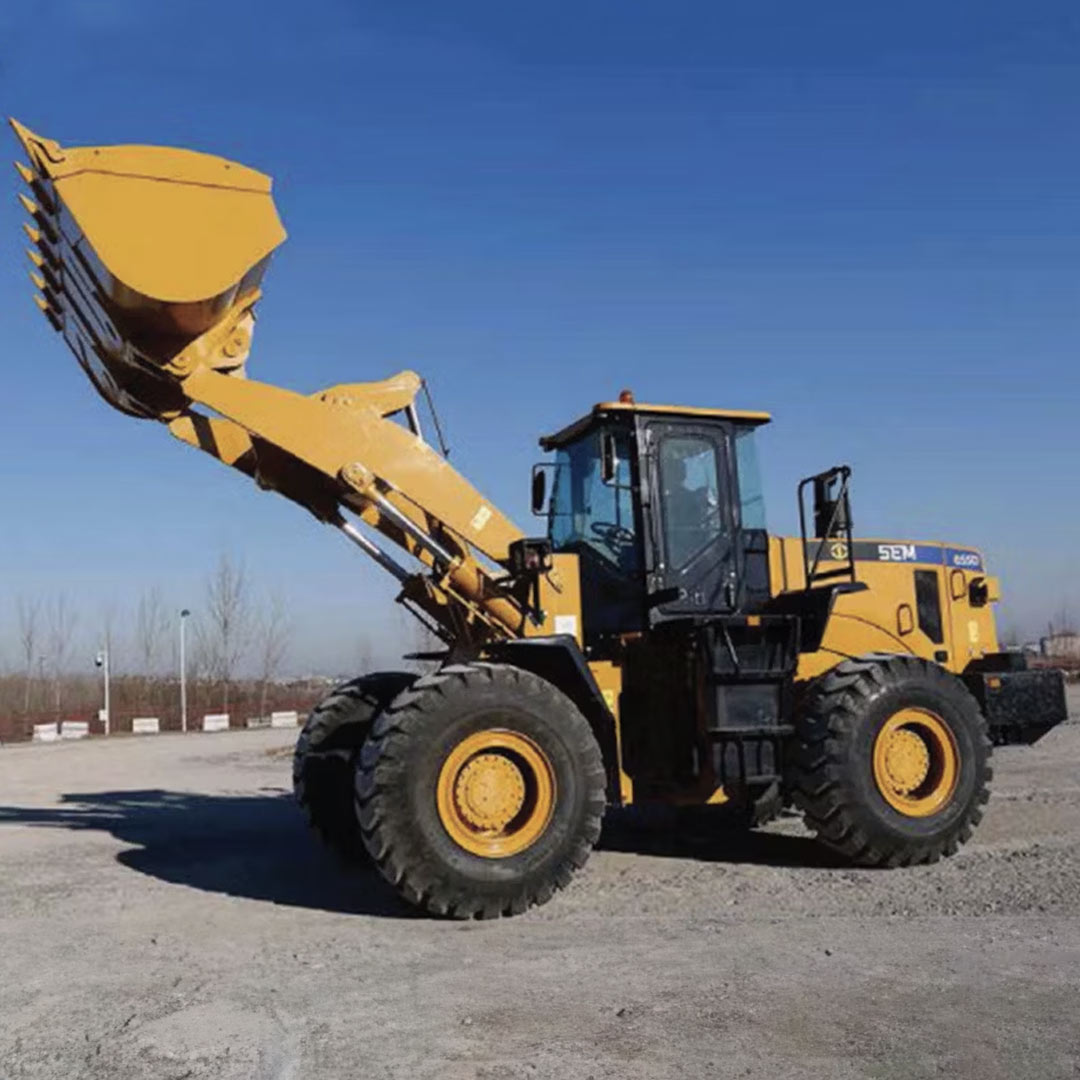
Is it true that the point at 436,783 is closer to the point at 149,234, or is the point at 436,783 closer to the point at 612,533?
the point at 612,533

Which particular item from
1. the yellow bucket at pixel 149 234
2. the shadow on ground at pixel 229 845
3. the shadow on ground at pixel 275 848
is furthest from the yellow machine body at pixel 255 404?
the shadow on ground at pixel 229 845

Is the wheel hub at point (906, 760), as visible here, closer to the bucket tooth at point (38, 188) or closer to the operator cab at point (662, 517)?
the operator cab at point (662, 517)

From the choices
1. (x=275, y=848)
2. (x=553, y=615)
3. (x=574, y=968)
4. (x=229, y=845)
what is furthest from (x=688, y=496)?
(x=229, y=845)

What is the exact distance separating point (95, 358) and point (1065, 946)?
7.04m

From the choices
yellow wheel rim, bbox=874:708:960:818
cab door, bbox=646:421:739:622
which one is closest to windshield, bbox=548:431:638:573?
cab door, bbox=646:421:739:622

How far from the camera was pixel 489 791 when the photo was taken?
7621 millimetres

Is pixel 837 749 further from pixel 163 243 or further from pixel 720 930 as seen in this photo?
pixel 163 243

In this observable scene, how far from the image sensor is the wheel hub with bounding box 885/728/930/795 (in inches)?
348

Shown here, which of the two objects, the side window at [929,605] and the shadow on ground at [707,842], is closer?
the shadow on ground at [707,842]

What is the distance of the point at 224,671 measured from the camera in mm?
59312

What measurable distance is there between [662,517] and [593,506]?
628 mm

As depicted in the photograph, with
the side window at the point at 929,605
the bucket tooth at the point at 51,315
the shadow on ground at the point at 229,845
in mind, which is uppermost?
the bucket tooth at the point at 51,315

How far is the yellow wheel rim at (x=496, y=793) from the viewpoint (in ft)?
24.4

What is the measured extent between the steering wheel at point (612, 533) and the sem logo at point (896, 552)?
244 cm
